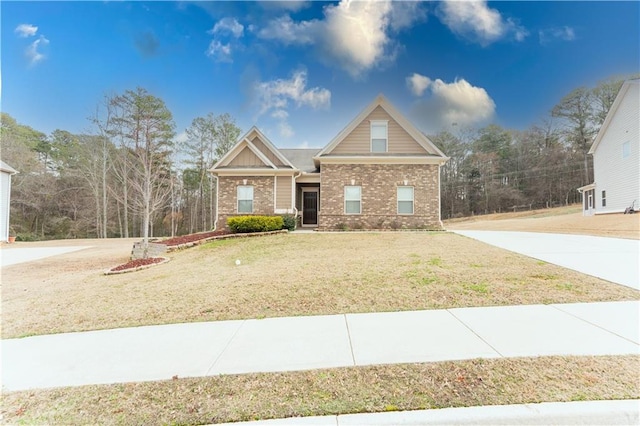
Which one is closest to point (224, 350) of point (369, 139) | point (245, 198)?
point (245, 198)

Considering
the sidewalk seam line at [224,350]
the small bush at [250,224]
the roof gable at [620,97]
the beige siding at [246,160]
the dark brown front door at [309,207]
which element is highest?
the roof gable at [620,97]

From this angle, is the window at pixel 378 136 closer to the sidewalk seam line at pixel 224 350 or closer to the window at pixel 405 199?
the window at pixel 405 199

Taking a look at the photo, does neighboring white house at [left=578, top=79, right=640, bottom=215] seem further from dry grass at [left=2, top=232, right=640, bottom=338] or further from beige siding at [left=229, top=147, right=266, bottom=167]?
beige siding at [left=229, top=147, right=266, bottom=167]

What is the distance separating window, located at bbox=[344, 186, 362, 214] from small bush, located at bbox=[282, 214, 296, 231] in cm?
287

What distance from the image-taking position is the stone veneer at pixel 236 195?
16.3 metres

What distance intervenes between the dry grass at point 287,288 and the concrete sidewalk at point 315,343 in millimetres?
387

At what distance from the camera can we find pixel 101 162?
27609mm

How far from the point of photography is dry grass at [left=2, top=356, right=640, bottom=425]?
2.39m

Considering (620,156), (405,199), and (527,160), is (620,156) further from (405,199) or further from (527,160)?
(527,160)

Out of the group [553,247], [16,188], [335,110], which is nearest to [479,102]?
[335,110]

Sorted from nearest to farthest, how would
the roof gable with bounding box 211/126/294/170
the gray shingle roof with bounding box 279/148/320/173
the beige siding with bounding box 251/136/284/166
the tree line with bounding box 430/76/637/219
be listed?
the roof gable with bounding box 211/126/294/170
the beige siding with bounding box 251/136/284/166
the gray shingle roof with bounding box 279/148/320/173
the tree line with bounding box 430/76/637/219

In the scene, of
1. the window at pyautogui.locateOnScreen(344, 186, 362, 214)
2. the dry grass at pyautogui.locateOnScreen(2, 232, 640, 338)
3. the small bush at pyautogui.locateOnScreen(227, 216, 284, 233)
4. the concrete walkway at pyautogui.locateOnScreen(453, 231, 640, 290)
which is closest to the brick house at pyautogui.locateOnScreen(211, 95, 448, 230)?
the window at pyautogui.locateOnScreen(344, 186, 362, 214)

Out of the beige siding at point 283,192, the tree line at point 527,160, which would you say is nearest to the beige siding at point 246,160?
the beige siding at point 283,192

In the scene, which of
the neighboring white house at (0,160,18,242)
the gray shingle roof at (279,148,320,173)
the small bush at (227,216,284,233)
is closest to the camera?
the small bush at (227,216,284,233)
